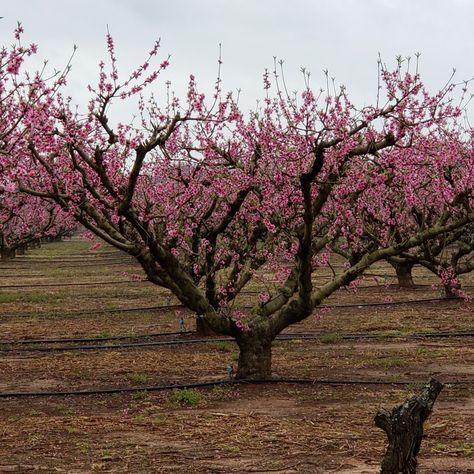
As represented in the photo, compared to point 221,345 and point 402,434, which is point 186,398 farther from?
point 402,434

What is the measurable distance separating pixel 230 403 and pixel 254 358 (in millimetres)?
1529

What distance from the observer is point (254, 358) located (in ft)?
41.5

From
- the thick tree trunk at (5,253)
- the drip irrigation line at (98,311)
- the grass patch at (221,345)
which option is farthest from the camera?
the thick tree trunk at (5,253)

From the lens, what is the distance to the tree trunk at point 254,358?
41.3ft

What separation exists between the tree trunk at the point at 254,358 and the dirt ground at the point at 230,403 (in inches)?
10.6

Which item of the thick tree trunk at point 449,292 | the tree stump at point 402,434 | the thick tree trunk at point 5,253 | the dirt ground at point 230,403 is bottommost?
the dirt ground at point 230,403

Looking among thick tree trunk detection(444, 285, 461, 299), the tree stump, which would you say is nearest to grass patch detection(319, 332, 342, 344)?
thick tree trunk detection(444, 285, 461, 299)

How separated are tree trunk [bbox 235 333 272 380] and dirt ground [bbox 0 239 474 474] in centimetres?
27

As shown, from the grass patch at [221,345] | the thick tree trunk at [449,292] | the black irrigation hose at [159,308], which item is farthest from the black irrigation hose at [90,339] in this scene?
the thick tree trunk at [449,292]

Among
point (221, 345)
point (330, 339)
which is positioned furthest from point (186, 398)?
point (330, 339)

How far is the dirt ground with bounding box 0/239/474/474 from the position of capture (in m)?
8.45

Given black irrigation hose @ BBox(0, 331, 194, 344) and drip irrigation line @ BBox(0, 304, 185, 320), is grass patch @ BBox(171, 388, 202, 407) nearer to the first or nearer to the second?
black irrigation hose @ BBox(0, 331, 194, 344)

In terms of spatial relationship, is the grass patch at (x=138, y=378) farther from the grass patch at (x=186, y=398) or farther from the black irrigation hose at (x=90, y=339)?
the black irrigation hose at (x=90, y=339)

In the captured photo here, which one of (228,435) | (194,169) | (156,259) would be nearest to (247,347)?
(156,259)
